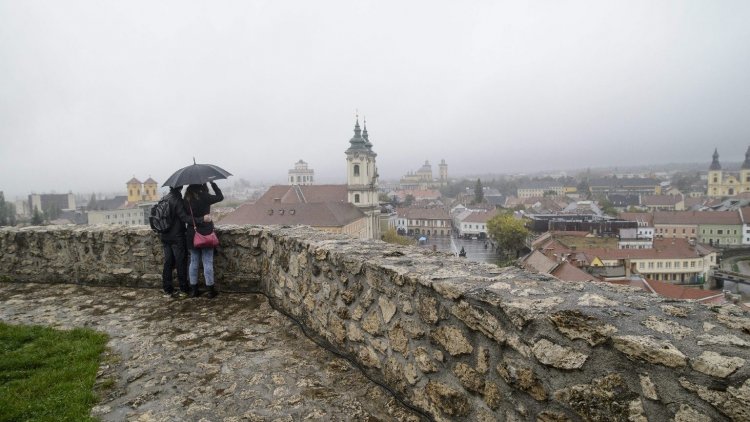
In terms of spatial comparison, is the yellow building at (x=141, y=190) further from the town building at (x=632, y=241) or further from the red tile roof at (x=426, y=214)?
the town building at (x=632, y=241)

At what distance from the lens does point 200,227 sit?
498cm

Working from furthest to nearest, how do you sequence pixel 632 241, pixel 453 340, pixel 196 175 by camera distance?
pixel 632 241
pixel 196 175
pixel 453 340

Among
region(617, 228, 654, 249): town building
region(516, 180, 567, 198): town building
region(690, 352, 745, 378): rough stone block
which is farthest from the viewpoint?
region(516, 180, 567, 198): town building

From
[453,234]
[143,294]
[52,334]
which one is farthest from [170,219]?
[453,234]

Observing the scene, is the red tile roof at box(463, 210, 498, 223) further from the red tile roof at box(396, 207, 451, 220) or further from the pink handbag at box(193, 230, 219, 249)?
the pink handbag at box(193, 230, 219, 249)

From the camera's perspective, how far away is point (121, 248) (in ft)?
19.1

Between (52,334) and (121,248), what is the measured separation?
6.32ft

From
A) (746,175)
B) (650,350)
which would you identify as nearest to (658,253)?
(650,350)

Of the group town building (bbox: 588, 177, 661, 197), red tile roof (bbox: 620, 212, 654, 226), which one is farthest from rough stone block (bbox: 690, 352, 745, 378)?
town building (bbox: 588, 177, 661, 197)

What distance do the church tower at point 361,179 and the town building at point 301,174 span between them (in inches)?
2225

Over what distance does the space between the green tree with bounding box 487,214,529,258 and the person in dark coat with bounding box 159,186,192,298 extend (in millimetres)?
50986

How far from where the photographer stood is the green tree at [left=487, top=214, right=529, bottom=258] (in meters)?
52.7

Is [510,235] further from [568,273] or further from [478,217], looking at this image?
[568,273]

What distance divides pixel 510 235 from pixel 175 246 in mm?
51220
